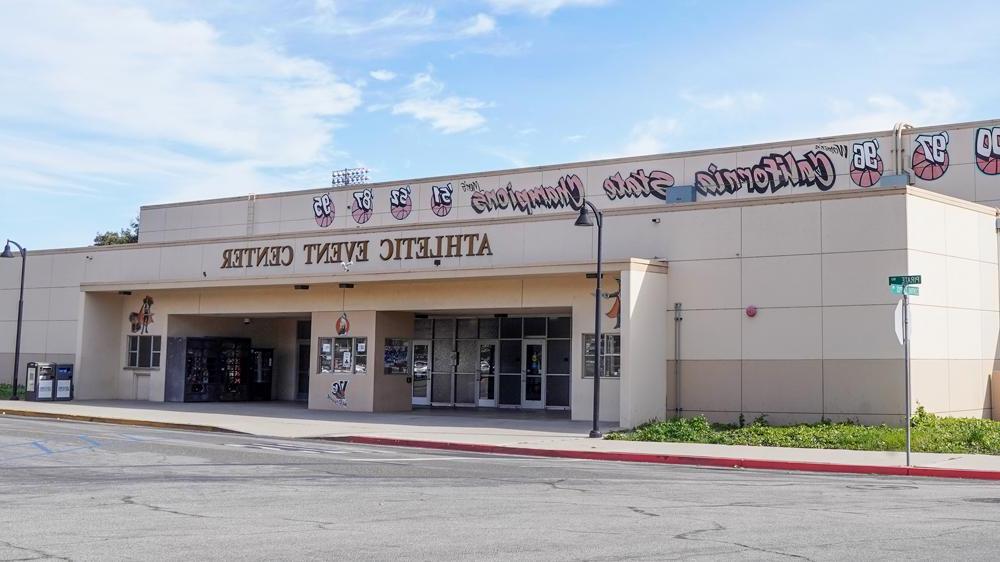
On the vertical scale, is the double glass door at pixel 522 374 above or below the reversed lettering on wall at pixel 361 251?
below

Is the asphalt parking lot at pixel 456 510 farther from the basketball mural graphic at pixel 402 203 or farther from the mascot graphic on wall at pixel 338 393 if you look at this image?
the basketball mural graphic at pixel 402 203

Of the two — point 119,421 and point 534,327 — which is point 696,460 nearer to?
point 534,327

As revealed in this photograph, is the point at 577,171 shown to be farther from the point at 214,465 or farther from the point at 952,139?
the point at 214,465

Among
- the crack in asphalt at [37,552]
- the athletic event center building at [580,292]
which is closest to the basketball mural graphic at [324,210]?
the athletic event center building at [580,292]

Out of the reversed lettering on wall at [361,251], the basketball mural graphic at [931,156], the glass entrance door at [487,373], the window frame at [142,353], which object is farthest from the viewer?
the window frame at [142,353]

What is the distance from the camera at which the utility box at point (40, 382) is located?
33906 mm

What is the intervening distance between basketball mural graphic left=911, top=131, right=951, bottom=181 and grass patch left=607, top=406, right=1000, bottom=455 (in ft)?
24.1

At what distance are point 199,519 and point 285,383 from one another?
26504 millimetres

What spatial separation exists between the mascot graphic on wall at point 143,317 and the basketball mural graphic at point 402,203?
8869 mm

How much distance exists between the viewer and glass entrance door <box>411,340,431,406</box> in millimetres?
34594

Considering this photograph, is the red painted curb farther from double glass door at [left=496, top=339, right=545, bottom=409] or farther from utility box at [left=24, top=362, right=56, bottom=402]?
utility box at [left=24, top=362, right=56, bottom=402]

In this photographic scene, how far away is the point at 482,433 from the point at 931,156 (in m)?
14.4

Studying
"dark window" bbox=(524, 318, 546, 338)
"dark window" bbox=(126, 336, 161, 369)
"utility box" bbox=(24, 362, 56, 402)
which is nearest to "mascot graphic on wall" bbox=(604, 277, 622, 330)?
"dark window" bbox=(524, 318, 546, 338)

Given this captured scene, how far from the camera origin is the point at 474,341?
3394cm
